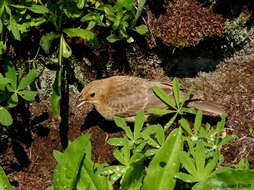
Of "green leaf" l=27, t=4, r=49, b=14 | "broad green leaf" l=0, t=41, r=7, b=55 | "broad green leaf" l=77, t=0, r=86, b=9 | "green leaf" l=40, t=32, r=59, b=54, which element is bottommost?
"broad green leaf" l=0, t=41, r=7, b=55

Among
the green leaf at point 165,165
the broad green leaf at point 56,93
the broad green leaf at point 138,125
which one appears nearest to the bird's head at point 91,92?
the broad green leaf at point 56,93

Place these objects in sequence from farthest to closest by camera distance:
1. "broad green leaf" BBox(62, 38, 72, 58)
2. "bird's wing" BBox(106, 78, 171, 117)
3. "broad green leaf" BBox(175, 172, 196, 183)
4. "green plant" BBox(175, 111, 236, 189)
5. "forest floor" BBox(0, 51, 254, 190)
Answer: "bird's wing" BBox(106, 78, 171, 117) < "forest floor" BBox(0, 51, 254, 190) < "broad green leaf" BBox(62, 38, 72, 58) < "green plant" BBox(175, 111, 236, 189) < "broad green leaf" BBox(175, 172, 196, 183)

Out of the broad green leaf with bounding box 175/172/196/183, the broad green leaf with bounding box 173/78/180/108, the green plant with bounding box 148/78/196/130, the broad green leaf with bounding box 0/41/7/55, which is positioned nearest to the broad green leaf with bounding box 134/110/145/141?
the green plant with bounding box 148/78/196/130

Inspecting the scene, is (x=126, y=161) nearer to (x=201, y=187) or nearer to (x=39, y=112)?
(x=201, y=187)

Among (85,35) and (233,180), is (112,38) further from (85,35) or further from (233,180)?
(233,180)

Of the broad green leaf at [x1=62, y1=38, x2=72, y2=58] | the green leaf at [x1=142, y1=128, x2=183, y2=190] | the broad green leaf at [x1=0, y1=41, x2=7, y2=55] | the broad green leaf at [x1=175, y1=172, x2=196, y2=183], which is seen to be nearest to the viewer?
the green leaf at [x1=142, y1=128, x2=183, y2=190]

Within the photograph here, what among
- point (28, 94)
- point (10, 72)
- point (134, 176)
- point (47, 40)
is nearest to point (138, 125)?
point (134, 176)

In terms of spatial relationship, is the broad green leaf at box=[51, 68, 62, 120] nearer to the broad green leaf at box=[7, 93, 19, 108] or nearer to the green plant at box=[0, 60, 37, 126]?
the green plant at box=[0, 60, 37, 126]

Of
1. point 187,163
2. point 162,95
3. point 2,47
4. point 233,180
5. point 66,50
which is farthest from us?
point 162,95
